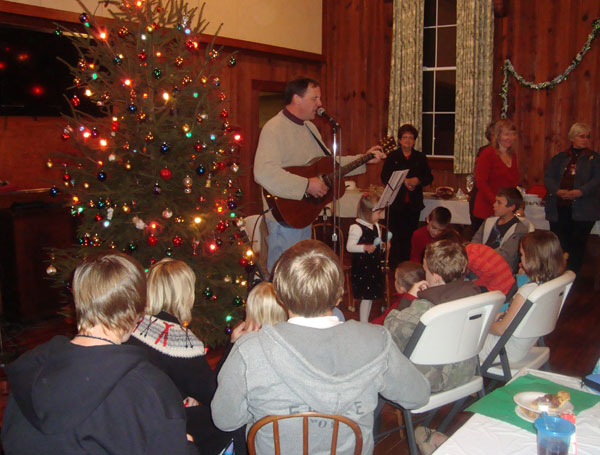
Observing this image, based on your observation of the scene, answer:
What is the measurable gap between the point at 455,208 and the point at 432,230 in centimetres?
188

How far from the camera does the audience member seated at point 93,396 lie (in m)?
1.36

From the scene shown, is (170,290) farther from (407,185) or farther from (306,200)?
(407,185)

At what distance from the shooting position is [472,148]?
7.11 m

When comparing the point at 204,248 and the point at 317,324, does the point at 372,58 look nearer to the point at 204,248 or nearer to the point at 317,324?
the point at 204,248

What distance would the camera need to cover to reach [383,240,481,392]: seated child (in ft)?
7.94

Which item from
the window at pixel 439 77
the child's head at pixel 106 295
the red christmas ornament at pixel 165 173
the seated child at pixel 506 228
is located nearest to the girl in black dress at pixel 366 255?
the seated child at pixel 506 228

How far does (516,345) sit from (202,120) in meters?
2.24

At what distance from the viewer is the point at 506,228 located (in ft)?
13.1

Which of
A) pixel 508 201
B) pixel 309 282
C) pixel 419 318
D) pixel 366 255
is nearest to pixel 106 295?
pixel 309 282

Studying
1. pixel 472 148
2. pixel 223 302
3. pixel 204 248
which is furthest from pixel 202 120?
A: pixel 472 148

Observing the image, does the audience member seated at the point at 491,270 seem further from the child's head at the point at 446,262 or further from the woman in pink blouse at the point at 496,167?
the woman in pink blouse at the point at 496,167

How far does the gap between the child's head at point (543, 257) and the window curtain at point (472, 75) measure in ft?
14.7

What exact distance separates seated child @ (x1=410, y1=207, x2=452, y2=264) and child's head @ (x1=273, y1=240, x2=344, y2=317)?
2909mm

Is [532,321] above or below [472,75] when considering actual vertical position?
below
